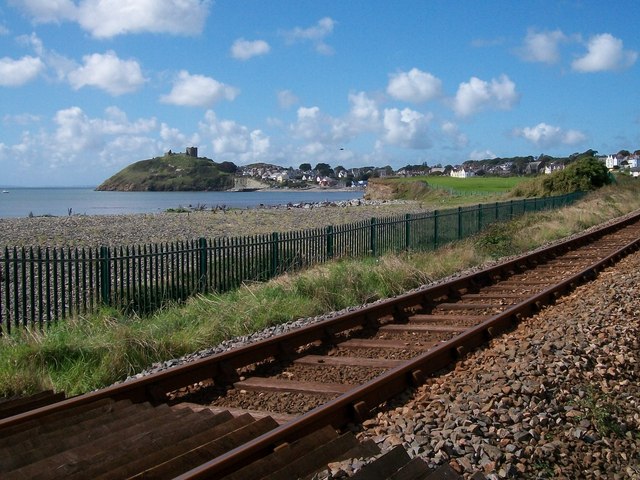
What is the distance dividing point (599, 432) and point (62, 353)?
681cm

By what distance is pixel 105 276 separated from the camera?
43.3 feet

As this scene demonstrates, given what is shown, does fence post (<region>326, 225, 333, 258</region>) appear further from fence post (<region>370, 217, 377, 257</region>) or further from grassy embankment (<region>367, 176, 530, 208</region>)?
grassy embankment (<region>367, 176, 530, 208</region>)

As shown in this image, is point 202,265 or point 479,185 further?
point 479,185

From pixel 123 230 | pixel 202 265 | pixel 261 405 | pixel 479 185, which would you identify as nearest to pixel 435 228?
pixel 202 265

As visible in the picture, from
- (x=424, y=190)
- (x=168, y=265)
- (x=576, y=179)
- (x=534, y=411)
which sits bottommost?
(x=534, y=411)

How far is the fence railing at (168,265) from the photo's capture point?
41.4 ft

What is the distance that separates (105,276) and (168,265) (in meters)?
2.40

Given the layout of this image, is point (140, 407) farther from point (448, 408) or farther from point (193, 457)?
point (448, 408)

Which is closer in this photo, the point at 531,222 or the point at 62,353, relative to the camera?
the point at 62,353

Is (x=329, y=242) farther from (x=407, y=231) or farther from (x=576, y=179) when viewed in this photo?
(x=576, y=179)

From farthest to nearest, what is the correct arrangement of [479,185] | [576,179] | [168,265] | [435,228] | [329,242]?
[479,185], [576,179], [435,228], [329,242], [168,265]

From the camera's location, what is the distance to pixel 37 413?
6.49m

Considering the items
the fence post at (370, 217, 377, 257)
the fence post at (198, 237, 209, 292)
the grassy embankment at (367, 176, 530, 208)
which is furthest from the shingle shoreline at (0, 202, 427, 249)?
the grassy embankment at (367, 176, 530, 208)

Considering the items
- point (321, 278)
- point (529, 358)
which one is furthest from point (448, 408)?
point (321, 278)
